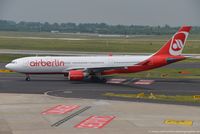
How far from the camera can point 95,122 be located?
1262 inches

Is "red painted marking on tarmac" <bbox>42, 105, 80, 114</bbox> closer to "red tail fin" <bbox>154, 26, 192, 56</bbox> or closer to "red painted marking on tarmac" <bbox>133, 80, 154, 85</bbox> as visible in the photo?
"red painted marking on tarmac" <bbox>133, 80, 154, 85</bbox>

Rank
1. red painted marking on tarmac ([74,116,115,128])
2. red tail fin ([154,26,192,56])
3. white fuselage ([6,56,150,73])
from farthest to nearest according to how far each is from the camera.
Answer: red tail fin ([154,26,192,56]) < white fuselage ([6,56,150,73]) < red painted marking on tarmac ([74,116,115,128])

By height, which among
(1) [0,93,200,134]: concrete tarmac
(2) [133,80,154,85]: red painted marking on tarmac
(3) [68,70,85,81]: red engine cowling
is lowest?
(2) [133,80,154,85]: red painted marking on tarmac

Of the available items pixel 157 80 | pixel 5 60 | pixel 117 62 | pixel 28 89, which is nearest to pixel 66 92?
pixel 28 89

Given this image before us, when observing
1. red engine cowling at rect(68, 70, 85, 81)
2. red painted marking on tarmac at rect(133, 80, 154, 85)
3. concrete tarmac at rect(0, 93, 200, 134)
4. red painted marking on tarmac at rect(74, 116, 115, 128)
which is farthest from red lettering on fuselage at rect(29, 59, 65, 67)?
red painted marking on tarmac at rect(74, 116, 115, 128)

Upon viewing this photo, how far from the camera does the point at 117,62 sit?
200 ft

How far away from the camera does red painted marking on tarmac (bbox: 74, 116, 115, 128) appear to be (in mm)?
30609

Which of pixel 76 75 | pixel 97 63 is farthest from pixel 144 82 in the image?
pixel 76 75

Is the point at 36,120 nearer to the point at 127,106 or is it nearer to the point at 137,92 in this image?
the point at 127,106

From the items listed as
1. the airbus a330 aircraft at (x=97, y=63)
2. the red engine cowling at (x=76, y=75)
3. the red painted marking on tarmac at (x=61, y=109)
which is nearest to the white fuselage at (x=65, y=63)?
the airbus a330 aircraft at (x=97, y=63)

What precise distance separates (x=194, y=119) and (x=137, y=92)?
1626 centimetres

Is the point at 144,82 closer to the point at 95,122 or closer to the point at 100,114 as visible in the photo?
the point at 100,114

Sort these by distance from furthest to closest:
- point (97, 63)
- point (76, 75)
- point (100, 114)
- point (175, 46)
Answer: point (175, 46)
point (97, 63)
point (76, 75)
point (100, 114)

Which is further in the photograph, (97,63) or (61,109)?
(97,63)
